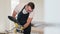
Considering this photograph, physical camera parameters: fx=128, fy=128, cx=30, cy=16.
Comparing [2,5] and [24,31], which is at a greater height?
[2,5]

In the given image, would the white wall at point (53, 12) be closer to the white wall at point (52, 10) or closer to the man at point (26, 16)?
the white wall at point (52, 10)

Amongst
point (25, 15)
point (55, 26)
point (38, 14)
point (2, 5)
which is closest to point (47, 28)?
Result: point (55, 26)

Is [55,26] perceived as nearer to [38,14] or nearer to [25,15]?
[25,15]

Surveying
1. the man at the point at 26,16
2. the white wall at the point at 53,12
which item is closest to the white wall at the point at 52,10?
the white wall at the point at 53,12

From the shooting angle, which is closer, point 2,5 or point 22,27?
point 22,27

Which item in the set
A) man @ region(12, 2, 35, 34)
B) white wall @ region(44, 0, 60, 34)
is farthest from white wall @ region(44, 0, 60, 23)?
man @ region(12, 2, 35, 34)

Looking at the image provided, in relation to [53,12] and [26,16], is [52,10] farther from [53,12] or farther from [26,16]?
[26,16]

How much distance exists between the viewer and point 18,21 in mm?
646

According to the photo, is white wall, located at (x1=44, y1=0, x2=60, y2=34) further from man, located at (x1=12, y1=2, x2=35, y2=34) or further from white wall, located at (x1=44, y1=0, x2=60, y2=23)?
man, located at (x1=12, y1=2, x2=35, y2=34)

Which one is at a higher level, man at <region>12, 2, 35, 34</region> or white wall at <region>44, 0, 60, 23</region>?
white wall at <region>44, 0, 60, 23</region>

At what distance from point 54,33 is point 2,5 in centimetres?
88

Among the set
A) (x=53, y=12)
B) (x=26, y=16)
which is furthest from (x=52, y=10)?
(x=26, y=16)

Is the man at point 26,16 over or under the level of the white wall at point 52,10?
under

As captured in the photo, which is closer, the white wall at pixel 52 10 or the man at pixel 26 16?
the white wall at pixel 52 10
